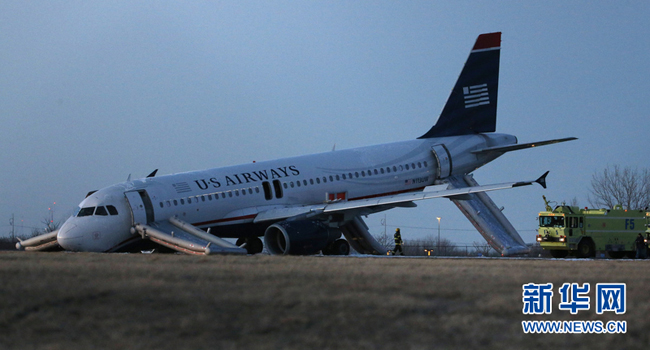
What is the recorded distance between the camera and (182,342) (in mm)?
9125

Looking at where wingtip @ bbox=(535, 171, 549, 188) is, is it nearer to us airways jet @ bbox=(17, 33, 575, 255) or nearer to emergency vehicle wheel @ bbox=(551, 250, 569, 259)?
us airways jet @ bbox=(17, 33, 575, 255)

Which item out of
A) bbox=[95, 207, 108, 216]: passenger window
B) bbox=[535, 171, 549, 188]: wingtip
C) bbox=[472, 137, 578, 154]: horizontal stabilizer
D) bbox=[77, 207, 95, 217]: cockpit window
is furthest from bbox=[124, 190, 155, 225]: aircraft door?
bbox=[472, 137, 578, 154]: horizontal stabilizer

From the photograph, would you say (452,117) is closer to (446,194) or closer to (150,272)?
(446,194)

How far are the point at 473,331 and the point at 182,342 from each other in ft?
11.5

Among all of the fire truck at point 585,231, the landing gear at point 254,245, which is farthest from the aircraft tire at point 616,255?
the landing gear at point 254,245

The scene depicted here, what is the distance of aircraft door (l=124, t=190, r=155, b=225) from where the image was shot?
100 feet

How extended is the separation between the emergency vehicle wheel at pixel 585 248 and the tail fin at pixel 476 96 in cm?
781

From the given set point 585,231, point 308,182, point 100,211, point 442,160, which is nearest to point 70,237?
point 100,211

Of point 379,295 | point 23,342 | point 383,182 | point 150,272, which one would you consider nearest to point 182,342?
point 23,342

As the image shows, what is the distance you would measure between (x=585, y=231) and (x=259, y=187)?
19012 millimetres

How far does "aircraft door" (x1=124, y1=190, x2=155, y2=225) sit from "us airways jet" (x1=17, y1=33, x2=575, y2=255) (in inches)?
1.5

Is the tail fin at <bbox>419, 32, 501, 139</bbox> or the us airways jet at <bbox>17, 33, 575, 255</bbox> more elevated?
the tail fin at <bbox>419, 32, 501, 139</bbox>

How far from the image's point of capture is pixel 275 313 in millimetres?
10680

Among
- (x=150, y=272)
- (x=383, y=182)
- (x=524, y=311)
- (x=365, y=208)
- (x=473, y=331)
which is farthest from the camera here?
(x=383, y=182)
